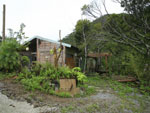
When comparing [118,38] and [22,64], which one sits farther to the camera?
[118,38]

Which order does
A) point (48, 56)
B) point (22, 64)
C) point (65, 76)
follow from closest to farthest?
point (65, 76)
point (22, 64)
point (48, 56)

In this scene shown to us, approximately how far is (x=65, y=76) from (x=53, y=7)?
8.38 m

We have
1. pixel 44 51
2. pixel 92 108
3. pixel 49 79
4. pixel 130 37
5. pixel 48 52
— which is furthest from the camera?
pixel 44 51

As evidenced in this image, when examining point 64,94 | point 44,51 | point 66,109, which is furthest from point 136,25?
point 66,109

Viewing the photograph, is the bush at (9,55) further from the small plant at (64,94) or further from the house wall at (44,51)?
the house wall at (44,51)

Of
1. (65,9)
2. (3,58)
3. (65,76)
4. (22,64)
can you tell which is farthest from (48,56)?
(65,76)

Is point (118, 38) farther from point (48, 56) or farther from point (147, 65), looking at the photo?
point (48, 56)

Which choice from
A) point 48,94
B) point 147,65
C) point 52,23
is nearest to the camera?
point 48,94

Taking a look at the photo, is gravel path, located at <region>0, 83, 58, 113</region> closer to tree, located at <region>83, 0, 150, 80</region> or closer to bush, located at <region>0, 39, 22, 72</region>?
bush, located at <region>0, 39, 22, 72</region>

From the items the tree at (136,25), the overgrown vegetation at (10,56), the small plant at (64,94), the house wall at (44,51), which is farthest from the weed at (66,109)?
the house wall at (44,51)

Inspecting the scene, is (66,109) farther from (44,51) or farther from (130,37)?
(130,37)

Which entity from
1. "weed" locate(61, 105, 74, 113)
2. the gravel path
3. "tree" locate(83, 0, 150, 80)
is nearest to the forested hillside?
"tree" locate(83, 0, 150, 80)

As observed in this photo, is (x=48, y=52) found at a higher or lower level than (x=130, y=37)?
lower

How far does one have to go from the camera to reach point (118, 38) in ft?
28.7
